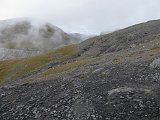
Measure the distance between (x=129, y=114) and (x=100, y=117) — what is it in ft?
8.38

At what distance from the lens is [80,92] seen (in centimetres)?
3412

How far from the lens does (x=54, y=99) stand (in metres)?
33.7

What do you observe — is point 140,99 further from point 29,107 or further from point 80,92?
point 29,107

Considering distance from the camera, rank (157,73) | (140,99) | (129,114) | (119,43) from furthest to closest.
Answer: (119,43) → (157,73) → (140,99) → (129,114)

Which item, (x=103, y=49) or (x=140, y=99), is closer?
(x=140, y=99)

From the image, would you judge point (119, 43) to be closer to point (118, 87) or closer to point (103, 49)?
point (103, 49)

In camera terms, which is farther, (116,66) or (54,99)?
(116,66)

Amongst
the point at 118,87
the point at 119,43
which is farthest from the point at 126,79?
the point at 119,43

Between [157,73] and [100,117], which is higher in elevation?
[157,73]

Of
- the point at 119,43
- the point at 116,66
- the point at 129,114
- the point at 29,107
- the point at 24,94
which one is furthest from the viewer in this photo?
the point at 119,43

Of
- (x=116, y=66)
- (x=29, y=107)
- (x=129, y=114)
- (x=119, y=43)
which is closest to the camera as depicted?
(x=129, y=114)

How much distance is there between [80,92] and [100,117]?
6.57 metres

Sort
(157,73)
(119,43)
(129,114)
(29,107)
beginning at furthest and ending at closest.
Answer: (119,43) → (157,73) → (29,107) → (129,114)

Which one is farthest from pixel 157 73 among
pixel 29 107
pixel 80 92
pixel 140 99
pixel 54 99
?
pixel 29 107
